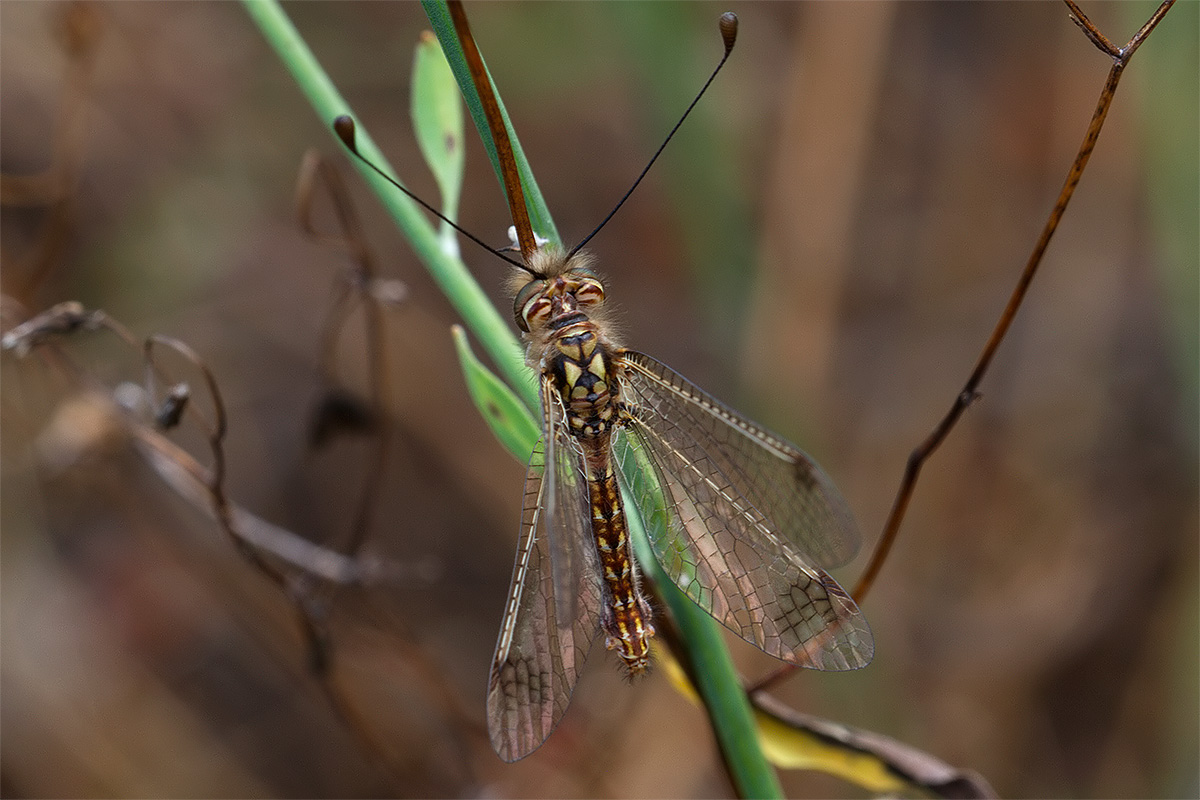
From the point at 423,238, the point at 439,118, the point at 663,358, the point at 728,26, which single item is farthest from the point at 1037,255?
the point at 663,358

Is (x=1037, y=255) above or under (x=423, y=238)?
under

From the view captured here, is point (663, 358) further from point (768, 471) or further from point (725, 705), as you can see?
point (725, 705)

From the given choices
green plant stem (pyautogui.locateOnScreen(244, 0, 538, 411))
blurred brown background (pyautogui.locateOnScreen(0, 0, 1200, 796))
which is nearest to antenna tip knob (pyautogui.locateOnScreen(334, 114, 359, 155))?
green plant stem (pyautogui.locateOnScreen(244, 0, 538, 411))

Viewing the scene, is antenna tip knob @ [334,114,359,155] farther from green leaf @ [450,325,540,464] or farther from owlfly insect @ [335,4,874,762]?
green leaf @ [450,325,540,464]

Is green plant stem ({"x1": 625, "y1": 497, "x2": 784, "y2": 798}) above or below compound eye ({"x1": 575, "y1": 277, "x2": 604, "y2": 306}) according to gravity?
below

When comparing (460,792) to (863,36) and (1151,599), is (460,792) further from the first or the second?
(863,36)

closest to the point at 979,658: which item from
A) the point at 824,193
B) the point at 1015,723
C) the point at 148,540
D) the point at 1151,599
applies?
the point at 1015,723
